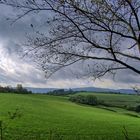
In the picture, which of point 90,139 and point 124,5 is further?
point 90,139

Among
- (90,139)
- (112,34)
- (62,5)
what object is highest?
(62,5)

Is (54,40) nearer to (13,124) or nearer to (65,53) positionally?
(65,53)

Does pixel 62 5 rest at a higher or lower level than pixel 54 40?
higher

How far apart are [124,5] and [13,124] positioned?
3614 centimetres

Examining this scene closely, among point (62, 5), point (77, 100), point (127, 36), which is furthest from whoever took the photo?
point (77, 100)

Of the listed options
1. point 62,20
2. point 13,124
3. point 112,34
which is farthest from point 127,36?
point 13,124

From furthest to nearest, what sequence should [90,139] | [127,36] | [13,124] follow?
1. [13,124]
2. [90,139]
3. [127,36]

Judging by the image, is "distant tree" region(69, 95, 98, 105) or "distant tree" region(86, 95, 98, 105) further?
"distant tree" region(69, 95, 98, 105)

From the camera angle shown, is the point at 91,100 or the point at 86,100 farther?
the point at 86,100

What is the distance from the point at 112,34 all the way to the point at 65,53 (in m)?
1.37

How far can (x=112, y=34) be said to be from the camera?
10.1m

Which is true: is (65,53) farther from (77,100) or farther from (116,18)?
(77,100)

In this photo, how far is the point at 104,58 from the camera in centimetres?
1015

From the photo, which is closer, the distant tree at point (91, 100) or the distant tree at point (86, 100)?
the distant tree at point (91, 100)
